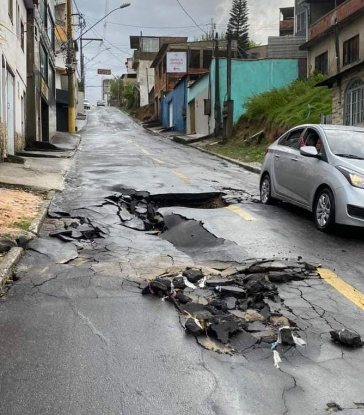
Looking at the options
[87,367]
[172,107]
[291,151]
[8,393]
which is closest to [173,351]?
[87,367]

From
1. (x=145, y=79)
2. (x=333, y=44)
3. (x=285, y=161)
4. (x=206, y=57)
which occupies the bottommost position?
(x=285, y=161)

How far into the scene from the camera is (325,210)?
7.93 metres

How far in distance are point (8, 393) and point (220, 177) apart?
12.3 m

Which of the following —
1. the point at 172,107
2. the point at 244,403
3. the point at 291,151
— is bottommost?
the point at 244,403

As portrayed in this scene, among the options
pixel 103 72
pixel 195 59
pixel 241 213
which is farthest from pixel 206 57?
pixel 103 72

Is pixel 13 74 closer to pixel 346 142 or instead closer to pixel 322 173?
pixel 346 142

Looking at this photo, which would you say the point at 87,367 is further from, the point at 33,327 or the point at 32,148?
the point at 32,148

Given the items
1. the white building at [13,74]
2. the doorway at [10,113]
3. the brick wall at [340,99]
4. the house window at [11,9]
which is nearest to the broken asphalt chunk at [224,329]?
the white building at [13,74]

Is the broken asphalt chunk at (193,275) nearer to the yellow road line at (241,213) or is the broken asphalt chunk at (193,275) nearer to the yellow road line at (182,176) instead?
the yellow road line at (241,213)

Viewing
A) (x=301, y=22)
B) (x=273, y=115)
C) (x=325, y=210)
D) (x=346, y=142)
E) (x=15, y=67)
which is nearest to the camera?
(x=325, y=210)

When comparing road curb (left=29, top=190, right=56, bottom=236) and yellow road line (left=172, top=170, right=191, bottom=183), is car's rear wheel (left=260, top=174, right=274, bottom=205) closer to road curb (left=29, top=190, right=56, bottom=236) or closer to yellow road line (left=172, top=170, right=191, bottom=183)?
yellow road line (left=172, top=170, right=191, bottom=183)

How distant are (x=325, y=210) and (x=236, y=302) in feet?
11.8

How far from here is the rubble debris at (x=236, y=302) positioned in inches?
159

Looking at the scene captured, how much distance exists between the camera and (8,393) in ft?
10.6
